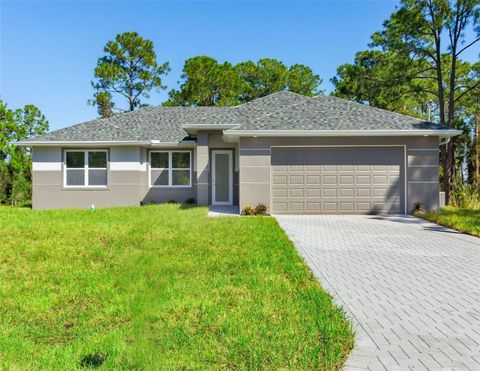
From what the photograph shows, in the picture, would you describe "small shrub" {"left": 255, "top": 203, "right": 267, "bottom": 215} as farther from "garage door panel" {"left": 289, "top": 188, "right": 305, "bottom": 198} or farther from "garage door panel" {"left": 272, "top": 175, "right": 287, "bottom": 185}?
"garage door panel" {"left": 289, "top": 188, "right": 305, "bottom": 198}

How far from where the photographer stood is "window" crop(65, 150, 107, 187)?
57.2ft

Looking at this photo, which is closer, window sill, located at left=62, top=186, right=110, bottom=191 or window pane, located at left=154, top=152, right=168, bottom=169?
window sill, located at left=62, top=186, right=110, bottom=191

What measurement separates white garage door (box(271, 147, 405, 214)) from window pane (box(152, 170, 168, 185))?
6581 mm

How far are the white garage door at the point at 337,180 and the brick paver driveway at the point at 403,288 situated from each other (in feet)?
9.86

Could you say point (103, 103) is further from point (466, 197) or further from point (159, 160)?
point (466, 197)

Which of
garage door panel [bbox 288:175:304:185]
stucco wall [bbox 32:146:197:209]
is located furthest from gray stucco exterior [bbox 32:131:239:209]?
garage door panel [bbox 288:175:304:185]

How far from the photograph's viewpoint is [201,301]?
463 cm

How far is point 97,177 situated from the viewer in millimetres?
17484

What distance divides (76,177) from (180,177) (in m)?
5.13

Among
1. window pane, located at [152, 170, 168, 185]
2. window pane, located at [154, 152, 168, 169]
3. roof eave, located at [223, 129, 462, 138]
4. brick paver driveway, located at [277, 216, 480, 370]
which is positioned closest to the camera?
brick paver driveway, located at [277, 216, 480, 370]

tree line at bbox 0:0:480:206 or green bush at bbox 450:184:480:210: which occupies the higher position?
tree line at bbox 0:0:480:206

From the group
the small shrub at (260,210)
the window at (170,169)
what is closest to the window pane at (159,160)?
the window at (170,169)

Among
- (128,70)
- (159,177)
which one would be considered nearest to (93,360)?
(159,177)

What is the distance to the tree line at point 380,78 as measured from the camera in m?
21.0
